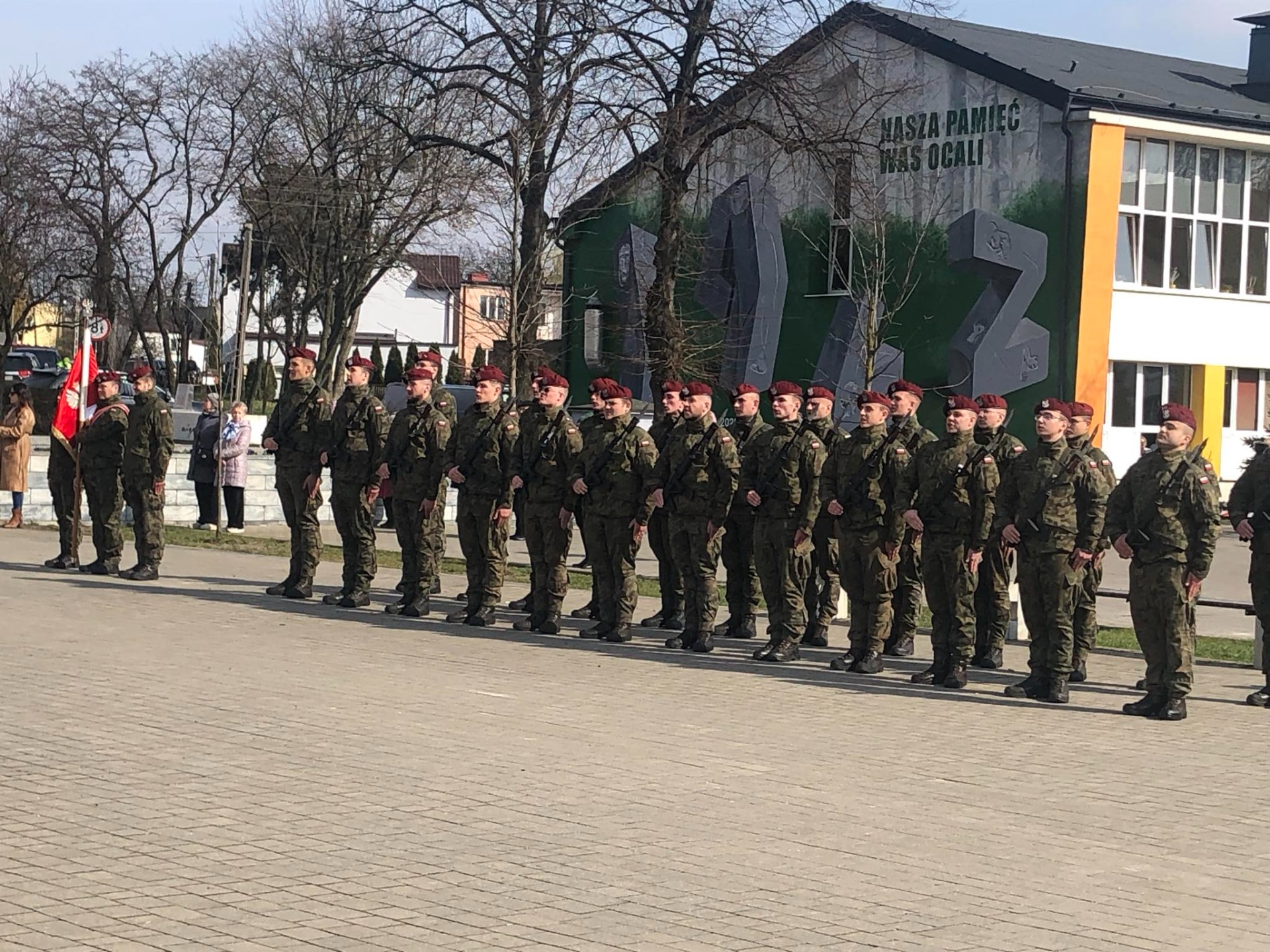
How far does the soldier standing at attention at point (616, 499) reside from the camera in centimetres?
1432

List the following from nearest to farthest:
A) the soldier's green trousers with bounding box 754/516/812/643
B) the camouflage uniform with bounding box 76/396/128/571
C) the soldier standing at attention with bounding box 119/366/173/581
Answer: the soldier's green trousers with bounding box 754/516/812/643 < the soldier standing at attention with bounding box 119/366/173/581 < the camouflage uniform with bounding box 76/396/128/571

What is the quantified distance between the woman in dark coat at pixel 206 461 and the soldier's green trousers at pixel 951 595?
1384 centimetres

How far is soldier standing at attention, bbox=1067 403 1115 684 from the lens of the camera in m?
12.3

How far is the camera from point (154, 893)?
6367mm

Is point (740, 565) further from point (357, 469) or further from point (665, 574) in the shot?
point (357, 469)

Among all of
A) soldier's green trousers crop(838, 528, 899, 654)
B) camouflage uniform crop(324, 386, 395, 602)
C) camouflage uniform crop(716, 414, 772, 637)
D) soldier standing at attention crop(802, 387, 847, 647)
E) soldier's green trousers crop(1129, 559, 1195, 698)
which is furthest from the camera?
camouflage uniform crop(324, 386, 395, 602)

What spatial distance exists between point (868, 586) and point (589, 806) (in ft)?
17.1

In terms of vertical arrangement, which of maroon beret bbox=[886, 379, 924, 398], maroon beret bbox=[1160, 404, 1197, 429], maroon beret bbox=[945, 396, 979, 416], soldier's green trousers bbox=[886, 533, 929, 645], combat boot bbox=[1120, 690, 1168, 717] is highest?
maroon beret bbox=[886, 379, 924, 398]

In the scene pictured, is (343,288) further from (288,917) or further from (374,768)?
(288,917)

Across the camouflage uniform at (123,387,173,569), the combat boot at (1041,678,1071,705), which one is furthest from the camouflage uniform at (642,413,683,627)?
the camouflage uniform at (123,387,173,569)

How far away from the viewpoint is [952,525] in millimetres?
12539

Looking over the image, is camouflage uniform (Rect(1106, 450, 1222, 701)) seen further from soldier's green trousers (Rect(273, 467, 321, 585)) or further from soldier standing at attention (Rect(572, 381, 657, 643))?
soldier's green trousers (Rect(273, 467, 321, 585))

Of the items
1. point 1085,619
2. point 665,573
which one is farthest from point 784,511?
point 1085,619

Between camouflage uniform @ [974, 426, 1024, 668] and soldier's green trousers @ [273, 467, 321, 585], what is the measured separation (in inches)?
233
